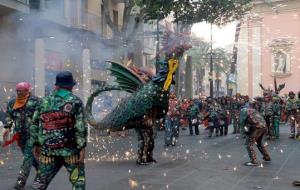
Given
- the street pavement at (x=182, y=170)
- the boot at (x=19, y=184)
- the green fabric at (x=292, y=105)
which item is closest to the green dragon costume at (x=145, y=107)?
the street pavement at (x=182, y=170)

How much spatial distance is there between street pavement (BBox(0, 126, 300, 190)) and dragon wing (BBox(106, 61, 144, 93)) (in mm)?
1620

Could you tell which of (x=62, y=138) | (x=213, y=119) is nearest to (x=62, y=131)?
(x=62, y=138)

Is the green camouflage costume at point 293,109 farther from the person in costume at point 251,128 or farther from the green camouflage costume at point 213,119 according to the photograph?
the person in costume at point 251,128

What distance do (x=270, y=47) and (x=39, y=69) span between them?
2706 centimetres

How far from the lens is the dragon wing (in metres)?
10.4

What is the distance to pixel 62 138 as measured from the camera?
5.15 metres

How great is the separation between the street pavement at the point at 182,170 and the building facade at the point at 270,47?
26.5 meters

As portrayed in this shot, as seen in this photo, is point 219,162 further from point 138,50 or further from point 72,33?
point 138,50

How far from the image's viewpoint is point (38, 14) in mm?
17578

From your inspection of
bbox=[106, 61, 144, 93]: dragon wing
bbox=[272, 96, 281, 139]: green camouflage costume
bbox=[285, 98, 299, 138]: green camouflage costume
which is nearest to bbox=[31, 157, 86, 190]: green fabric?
bbox=[106, 61, 144, 93]: dragon wing

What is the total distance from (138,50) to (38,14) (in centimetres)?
889

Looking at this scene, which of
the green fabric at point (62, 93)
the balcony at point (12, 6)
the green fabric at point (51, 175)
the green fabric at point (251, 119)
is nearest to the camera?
the green fabric at point (51, 175)

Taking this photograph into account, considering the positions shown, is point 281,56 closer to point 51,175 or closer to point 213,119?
point 213,119

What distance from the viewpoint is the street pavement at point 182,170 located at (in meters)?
7.64
